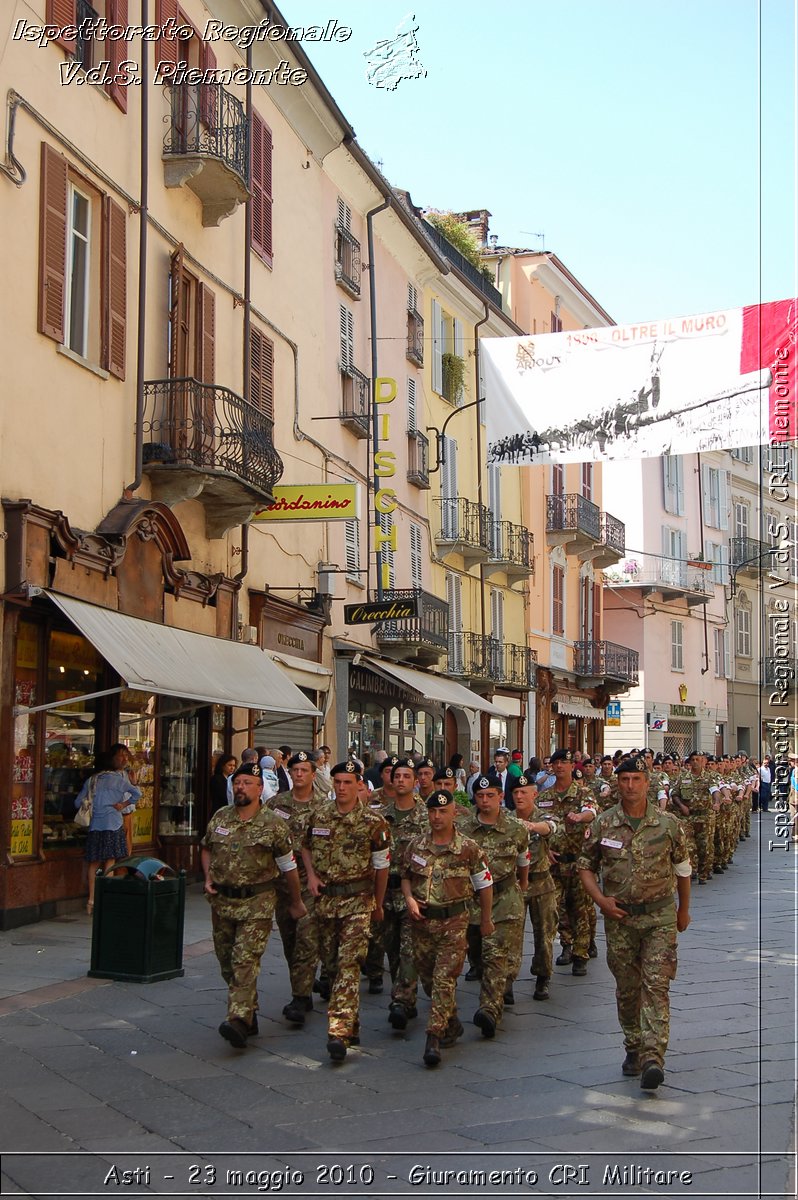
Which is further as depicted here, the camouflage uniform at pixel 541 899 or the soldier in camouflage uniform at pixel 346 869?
the camouflage uniform at pixel 541 899

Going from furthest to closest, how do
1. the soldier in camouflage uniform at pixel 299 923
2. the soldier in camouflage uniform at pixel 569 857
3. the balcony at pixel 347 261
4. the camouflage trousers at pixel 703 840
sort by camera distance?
the balcony at pixel 347 261 < the camouflage trousers at pixel 703 840 < the soldier in camouflage uniform at pixel 569 857 < the soldier in camouflage uniform at pixel 299 923

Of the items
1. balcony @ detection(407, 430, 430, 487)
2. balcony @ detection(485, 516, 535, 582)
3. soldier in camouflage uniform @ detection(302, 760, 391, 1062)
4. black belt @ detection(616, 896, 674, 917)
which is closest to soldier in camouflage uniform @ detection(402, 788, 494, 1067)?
soldier in camouflage uniform @ detection(302, 760, 391, 1062)

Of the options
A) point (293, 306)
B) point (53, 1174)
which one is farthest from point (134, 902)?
point (293, 306)

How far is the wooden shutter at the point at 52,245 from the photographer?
1409 cm

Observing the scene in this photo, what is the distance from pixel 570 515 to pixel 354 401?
1678cm

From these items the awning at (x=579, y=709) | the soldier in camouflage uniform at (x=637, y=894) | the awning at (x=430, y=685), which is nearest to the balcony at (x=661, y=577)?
the awning at (x=579, y=709)

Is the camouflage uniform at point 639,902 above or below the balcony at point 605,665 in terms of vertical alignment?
below

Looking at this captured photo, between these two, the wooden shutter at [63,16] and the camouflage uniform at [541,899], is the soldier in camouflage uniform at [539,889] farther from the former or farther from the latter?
the wooden shutter at [63,16]

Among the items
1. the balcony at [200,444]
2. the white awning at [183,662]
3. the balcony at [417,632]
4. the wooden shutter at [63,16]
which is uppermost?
the wooden shutter at [63,16]

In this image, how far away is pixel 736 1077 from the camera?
8156mm

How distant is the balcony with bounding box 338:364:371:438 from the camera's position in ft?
82.6

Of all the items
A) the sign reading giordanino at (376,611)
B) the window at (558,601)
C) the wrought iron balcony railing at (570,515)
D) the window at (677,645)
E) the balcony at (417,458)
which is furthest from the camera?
the window at (677,645)

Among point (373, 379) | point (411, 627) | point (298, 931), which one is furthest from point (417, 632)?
point (298, 931)

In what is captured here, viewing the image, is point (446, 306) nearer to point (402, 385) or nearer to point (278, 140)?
point (402, 385)
